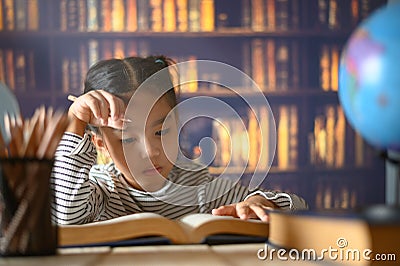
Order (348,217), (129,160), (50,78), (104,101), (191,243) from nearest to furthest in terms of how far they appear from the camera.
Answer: (348,217) < (191,243) < (104,101) < (129,160) < (50,78)

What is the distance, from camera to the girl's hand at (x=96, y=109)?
3.69 ft

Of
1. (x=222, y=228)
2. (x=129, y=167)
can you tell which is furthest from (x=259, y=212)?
(x=129, y=167)

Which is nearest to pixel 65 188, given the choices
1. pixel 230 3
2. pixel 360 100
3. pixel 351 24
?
pixel 360 100

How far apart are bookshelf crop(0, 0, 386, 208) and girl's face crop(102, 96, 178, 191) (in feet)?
5.00

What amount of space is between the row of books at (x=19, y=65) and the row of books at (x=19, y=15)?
106 millimetres

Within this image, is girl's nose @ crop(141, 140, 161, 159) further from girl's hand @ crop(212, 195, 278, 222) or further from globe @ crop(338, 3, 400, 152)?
globe @ crop(338, 3, 400, 152)

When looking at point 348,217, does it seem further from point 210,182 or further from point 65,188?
point 210,182

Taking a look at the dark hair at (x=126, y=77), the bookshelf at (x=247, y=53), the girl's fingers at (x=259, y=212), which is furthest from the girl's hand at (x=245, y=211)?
the bookshelf at (x=247, y=53)

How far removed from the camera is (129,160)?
145 centimetres

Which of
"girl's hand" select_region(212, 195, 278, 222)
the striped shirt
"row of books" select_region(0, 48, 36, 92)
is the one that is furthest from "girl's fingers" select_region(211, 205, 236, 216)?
"row of books" select_region(0, 48, 36, 92)

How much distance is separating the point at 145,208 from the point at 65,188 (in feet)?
0.94

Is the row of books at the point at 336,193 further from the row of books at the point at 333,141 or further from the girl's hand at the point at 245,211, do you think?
the girl's hand at the point at 245,211

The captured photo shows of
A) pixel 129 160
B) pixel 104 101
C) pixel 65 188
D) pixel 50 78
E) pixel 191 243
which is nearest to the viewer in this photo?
pixel 191 243

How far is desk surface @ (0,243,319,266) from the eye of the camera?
2.22 feet
